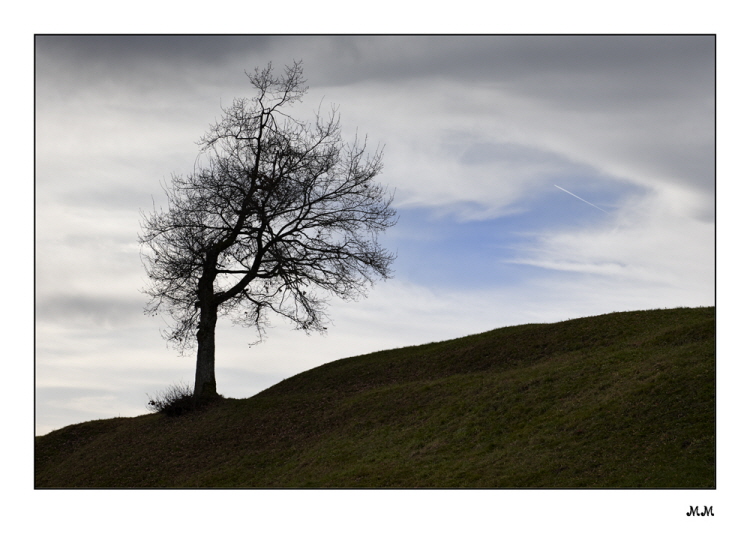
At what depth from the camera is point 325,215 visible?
99.8 ft

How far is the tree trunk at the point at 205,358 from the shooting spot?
99.3ft

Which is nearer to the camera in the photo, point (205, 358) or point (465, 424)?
point (465, 424)

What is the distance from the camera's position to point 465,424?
2123 cm

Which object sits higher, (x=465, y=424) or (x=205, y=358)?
(x=205, y=358)

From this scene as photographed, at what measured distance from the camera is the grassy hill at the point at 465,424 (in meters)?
16.9

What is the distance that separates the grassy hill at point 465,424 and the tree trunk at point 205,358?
1.54 metres

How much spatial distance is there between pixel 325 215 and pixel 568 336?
1238 cm

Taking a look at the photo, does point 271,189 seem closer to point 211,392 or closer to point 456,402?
point 211,392

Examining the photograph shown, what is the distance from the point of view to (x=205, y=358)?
30297 millimetres

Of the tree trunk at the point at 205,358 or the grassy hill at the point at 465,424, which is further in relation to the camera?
the tree trunk at the point at 205,358

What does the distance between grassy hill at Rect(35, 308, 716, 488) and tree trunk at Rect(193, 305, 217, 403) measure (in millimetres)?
1545

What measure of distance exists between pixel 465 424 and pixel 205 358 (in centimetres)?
1417
